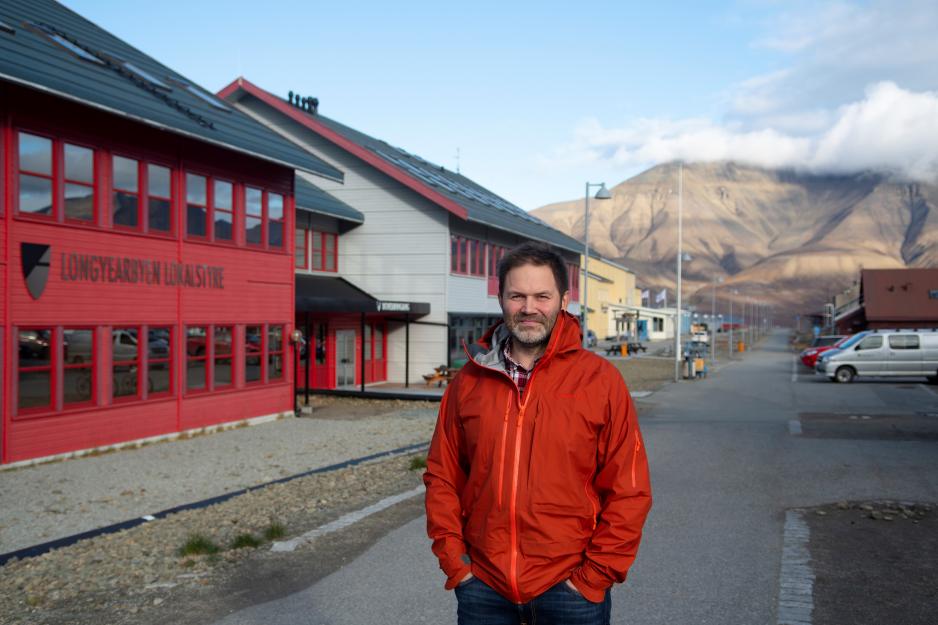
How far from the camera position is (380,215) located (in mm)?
31391

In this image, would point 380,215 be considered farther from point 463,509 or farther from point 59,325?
point 463,509

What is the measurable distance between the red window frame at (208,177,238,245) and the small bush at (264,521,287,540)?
37.7 ft

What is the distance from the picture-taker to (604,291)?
258 feet

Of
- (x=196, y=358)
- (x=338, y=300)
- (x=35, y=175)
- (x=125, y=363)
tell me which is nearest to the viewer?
(x=35, y=175)

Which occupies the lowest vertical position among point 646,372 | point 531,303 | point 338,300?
point 646,372

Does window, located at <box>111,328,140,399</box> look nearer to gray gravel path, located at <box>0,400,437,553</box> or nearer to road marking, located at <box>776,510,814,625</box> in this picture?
gray gravel path, located at <box>0,400,437,553</box>

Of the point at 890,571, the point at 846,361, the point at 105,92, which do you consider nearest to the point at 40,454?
the point at 105,92

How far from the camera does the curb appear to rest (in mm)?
8266

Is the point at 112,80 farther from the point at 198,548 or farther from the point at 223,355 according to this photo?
the point at 198,548

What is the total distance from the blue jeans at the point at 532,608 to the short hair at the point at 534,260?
120cm

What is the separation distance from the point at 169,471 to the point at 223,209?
24.2 ft

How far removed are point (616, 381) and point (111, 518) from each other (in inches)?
340

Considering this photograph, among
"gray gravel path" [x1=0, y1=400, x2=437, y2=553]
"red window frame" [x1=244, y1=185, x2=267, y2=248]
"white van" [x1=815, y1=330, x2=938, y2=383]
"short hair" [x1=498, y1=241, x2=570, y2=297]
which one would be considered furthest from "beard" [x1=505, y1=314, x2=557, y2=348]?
"white van" [x1=815, y1=330, x2=938, y2=383]

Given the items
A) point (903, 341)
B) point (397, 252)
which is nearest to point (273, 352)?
point (397, 252)
